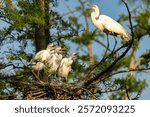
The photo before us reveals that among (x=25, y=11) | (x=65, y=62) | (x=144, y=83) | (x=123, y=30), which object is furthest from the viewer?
(x=144, y=83)

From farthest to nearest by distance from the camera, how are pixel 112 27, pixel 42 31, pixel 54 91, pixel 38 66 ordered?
pixel 42 31, pixel 38 66, pixel 112 27, pixel 54 91

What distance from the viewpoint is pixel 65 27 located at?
7766 mm

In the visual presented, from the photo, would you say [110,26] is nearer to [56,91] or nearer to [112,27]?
[112,27]

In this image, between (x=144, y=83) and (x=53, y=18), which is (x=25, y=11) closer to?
(x=53, y=18)

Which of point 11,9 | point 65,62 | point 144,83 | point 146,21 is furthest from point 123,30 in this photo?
point 146,21

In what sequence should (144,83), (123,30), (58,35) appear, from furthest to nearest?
(144,83)
(58,35)
(123,30)

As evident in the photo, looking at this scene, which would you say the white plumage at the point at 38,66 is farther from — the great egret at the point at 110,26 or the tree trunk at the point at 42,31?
the tree trunk at the point at 42,31

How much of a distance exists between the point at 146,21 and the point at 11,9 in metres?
3.85

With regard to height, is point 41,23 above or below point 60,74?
above

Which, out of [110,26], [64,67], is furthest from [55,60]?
[110,26]

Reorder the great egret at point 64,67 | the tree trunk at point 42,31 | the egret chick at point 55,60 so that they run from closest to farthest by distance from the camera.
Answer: the egret chick at point 55,60 → the great egret at point 64,67 → the tree trunk at point 42,31

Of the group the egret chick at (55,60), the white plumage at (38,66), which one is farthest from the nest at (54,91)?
the white plumage at (38,66)

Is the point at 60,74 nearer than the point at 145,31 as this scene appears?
Yes

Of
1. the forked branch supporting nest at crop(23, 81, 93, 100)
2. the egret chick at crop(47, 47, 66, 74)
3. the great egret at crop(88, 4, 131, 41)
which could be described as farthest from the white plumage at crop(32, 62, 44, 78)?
the forked branch supporting nest at crop(23, 81, 93, 100)
